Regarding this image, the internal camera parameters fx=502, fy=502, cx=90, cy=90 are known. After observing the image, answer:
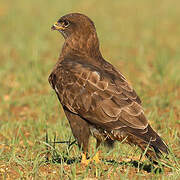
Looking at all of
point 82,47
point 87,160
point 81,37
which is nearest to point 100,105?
point 87,160

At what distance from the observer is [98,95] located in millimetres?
5477

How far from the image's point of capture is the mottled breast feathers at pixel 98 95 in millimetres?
5289

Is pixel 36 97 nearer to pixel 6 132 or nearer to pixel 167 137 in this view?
pixel 6 132

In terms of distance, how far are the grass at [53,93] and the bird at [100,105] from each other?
0.70ft

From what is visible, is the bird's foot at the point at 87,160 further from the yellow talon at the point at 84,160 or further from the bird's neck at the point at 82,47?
the bird's neck at the point at 82,47

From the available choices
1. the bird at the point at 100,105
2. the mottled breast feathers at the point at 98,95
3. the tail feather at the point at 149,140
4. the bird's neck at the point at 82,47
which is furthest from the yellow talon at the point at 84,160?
the bird's neck at the point at 82,47

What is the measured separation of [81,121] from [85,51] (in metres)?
1.03

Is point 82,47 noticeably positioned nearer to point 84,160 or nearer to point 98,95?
point 98,95

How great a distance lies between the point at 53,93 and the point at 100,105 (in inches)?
47.3

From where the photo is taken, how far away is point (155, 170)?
17.5ft

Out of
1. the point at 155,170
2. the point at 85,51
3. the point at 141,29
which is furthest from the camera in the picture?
the point at 141,29

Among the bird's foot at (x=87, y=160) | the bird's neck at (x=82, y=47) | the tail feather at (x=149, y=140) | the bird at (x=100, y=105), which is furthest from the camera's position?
the bird's neck at (x=82, y=47)

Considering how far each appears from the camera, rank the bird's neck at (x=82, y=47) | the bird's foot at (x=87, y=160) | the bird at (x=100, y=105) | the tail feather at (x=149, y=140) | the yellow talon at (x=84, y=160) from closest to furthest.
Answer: the tail feather at (x=149, y=140), the bird at (x=100, y=105), the bird's foot at (x=87, y=160), the yellow talon at (x=84, y=160), the bird's neck at (x=82, y=47)

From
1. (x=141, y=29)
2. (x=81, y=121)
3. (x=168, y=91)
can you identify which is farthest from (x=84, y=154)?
(x=141, y=29)
